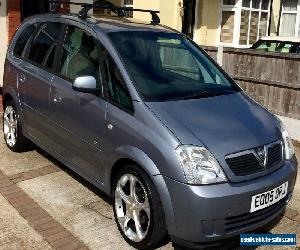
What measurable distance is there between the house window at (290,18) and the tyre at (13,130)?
48.8 ft

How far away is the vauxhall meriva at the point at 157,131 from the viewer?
3.13 m

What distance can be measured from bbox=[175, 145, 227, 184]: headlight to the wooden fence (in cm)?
480

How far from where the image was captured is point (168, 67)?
14.5 ft

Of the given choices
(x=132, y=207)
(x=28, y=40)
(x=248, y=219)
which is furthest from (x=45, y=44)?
(x=248, y=219)

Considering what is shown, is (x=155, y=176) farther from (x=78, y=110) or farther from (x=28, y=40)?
(x=28, y=40)

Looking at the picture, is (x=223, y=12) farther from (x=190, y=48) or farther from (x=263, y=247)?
(x=263, y=247)

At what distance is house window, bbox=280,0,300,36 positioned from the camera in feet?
57.5

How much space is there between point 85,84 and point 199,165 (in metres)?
1.34

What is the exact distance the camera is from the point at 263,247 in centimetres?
372

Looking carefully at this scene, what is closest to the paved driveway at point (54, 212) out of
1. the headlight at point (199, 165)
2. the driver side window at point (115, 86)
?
the headlight at point (199, 165)

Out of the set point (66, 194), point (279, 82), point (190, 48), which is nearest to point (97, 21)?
point (190, 48)

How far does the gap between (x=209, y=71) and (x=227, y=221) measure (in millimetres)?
1956

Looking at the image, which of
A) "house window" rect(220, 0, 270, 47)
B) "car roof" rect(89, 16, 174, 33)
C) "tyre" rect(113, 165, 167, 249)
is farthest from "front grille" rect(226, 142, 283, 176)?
"house window" rect(220, 0, 270, 47)

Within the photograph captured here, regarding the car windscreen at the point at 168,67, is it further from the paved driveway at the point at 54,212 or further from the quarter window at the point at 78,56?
the paved driveway at the point at 54,212
